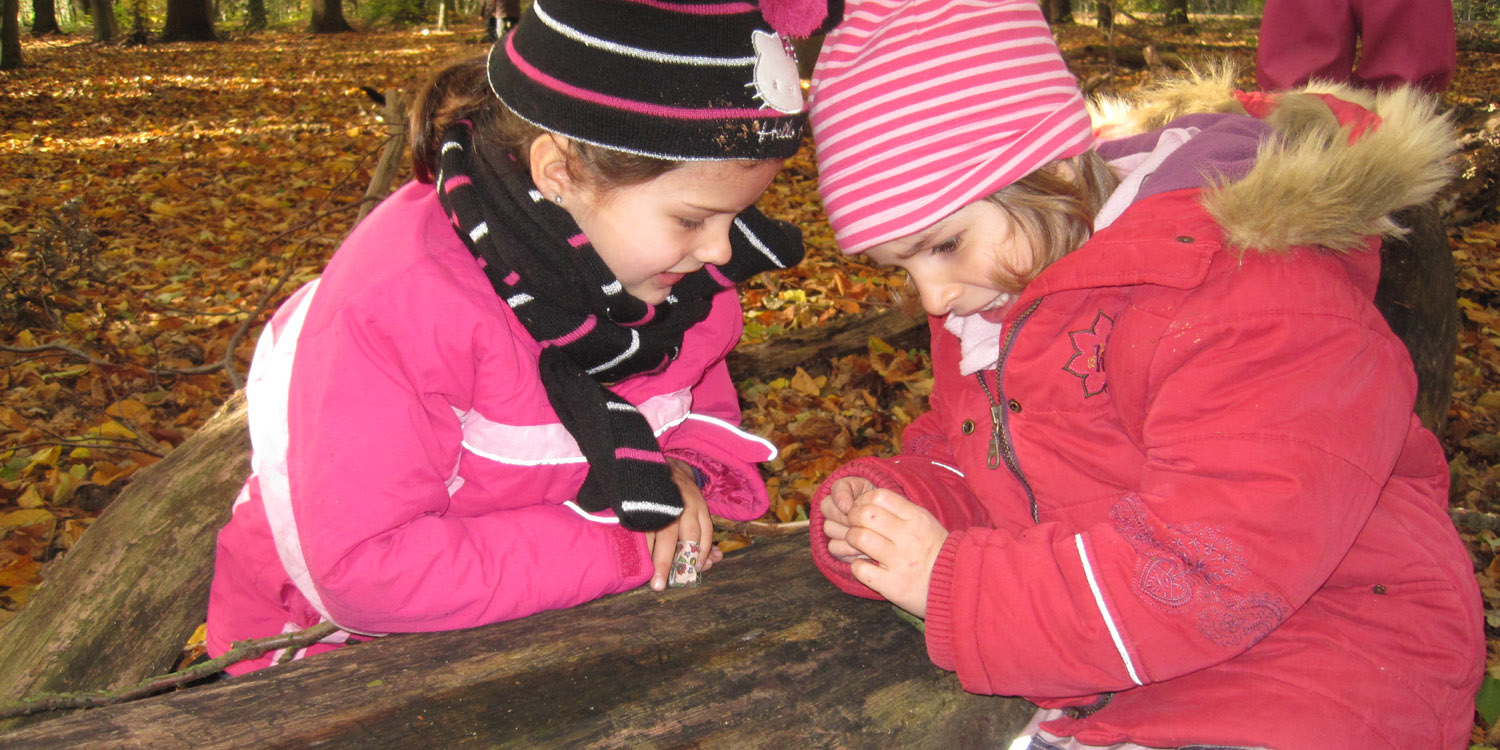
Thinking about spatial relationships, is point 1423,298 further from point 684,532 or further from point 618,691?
point 618,691

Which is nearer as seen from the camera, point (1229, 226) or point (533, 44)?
point (1229, 226)

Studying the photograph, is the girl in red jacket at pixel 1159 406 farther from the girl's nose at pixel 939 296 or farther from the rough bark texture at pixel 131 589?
the rough bark texture at pixel 131 589

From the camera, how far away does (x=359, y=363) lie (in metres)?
1.58

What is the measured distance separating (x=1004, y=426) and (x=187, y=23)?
2195 centimetres

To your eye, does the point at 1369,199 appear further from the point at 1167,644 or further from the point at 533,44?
the point at 533,44

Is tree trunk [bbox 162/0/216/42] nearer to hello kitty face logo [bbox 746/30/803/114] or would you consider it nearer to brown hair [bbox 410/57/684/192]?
brown hair [bbox 410/57/684/192]

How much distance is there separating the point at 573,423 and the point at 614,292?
27 centimetres

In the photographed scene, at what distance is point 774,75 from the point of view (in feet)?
5.41

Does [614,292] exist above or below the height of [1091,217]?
below

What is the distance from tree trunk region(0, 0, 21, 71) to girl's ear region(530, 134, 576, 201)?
15206 millimetres

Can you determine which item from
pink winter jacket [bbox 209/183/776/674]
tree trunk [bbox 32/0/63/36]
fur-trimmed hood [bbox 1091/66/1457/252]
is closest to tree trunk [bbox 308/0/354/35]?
tree trunk [bbox 32/0/63/36]

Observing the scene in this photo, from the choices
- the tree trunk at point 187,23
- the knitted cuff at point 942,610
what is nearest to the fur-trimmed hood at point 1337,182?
the knitted cuff at point 942,610

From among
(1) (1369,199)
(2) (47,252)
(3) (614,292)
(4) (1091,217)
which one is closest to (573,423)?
(3) (614,292)

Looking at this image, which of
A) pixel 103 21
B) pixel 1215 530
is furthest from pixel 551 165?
pixel 103 21
